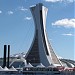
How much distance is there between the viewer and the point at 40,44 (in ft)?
394

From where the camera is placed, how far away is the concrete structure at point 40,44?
119188 millimetres

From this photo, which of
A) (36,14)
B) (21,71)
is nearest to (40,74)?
(21,71)

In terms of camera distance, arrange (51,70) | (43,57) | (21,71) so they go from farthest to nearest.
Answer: (43,57), (21,71), (51,70)

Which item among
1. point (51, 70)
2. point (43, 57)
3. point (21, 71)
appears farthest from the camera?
point (43, 57)

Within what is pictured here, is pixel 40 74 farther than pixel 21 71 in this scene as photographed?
No

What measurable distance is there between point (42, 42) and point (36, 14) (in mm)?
11376

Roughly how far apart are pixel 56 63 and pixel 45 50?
6.79 meters

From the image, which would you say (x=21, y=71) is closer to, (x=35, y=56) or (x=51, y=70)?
(x=51, y=70)

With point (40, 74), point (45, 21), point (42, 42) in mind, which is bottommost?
point (40, 74)

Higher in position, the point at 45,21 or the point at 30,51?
the point at 45,21

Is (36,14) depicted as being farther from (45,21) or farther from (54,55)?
(54,55)

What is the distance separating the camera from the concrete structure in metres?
119

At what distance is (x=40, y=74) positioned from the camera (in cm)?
9219

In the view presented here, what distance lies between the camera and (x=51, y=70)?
90.9 m
